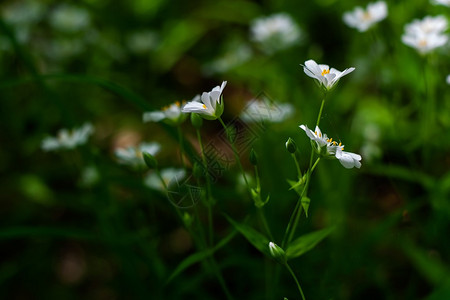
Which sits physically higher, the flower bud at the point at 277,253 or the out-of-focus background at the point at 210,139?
the flower bud at the point at 277,253

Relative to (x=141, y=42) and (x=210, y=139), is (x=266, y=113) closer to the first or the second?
(x=210, y=139)

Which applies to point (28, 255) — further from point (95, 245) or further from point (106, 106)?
point (106, 106)

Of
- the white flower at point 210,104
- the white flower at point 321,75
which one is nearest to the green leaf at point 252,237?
the white flower at point 210,104

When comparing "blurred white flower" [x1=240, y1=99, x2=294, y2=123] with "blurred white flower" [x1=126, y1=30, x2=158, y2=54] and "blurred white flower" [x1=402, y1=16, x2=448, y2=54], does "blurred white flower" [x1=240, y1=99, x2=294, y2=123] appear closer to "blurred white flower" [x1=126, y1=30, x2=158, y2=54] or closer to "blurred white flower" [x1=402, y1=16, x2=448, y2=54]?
"blurred white flower" [x1=402, y1=16, x2=448, y2=54]

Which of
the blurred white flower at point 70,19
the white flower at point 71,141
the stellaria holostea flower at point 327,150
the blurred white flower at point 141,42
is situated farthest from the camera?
the blurred white flower at point 141,42

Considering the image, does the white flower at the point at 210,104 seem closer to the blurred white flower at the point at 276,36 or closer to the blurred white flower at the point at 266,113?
the blurred white flower at the point at 266,113

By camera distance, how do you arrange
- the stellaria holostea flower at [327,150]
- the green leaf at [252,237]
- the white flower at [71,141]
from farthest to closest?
the white flower at [71,141]
the green leaf at [252,237]
the stellaria holostea flower at [327,150]

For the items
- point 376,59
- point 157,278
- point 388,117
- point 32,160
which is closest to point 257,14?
point 376,59

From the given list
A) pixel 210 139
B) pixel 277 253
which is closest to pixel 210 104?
pixel 277 253
